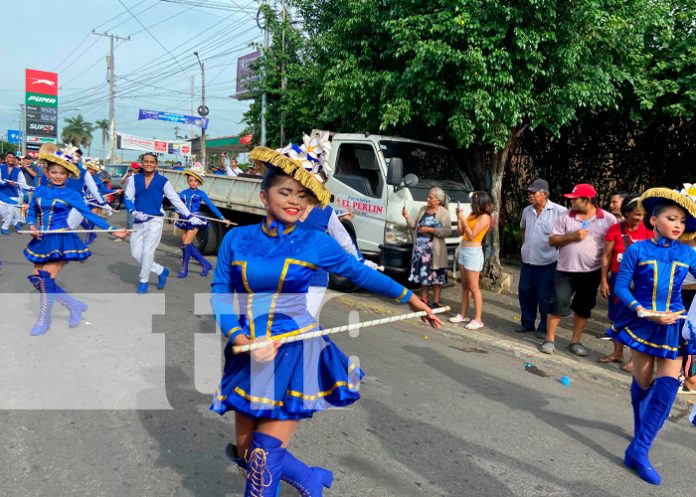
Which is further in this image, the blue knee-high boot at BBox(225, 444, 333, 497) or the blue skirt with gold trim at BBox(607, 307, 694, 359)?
the blue skirt with gold trim at BBox(607, 307, 694, 359)

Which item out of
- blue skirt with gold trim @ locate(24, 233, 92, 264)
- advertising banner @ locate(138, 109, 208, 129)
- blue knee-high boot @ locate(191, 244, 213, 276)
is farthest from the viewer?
advertising banner @ locate(138, 109, 208, 129)

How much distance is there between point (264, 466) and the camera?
8.19 feet

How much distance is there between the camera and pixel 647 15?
27.3 ft

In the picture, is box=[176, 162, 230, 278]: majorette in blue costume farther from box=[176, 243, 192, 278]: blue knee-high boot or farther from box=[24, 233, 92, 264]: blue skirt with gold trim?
box=[24, 233, 92, 264]: blue skirt with gold trim

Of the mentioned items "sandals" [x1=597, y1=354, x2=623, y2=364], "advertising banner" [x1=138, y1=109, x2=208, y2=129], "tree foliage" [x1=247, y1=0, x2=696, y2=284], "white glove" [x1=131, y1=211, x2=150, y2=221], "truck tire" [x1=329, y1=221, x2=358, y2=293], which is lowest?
"sandals" [x1=597, y1=354, x2=623, y2=364]

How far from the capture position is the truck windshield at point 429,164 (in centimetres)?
888

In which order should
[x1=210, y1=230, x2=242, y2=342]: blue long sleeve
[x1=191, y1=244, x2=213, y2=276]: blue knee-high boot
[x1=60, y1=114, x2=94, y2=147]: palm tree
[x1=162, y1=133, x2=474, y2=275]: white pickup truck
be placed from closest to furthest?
1. [x1=210, y1=230, x2=242, y2=342]: blue long sleeve
2. [x1=162, y1=133, x2=474, y2=275]: white pickup truck
3. [x1=191, y1=244, x2=213, y2=276]: blue knee-high boot
4. [x1=60, y1=114, x2=94, y2=147]: palm tree

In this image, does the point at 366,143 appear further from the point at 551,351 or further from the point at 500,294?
the point at 551,351

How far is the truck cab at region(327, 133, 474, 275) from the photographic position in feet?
27.3

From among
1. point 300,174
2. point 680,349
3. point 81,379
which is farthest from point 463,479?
point 81,379

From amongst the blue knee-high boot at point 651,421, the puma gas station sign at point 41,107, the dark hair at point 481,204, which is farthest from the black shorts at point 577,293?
the puma gas station sign at point 41,107

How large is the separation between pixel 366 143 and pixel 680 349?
5850 millimetres

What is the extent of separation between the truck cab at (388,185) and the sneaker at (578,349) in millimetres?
2606

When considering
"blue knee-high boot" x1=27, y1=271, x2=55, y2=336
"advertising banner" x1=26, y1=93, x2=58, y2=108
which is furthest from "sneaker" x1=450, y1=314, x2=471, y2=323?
"advertising banner" x1=26, y1=93, x2=58, y2=108
